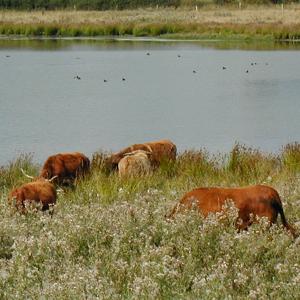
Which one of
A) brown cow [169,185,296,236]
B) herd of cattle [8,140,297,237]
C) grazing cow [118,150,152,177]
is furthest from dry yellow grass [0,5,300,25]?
brown cow [169,185,296,236]

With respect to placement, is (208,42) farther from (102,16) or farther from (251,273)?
(251,273)

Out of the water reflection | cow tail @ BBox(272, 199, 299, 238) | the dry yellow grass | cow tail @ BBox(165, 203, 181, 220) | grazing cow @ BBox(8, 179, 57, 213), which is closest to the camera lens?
cow tail @ BBox(272, 199, 299, 238)

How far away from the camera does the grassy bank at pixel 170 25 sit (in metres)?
52.4

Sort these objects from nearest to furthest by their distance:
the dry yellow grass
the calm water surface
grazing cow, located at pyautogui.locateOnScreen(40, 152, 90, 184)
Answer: grazing cow, located at pyautogui.locateOnScreen(40, 152, 90, 184) < the calm water surface < the dry yellow grass

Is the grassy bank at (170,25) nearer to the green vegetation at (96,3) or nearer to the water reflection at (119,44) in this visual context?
the water reflection at (119,44)

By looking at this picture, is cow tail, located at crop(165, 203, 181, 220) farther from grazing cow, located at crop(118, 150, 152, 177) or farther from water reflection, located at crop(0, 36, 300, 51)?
water reflection, located at crop(0, 36, 300, 51)

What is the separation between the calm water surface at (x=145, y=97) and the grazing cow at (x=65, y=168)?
3.91m

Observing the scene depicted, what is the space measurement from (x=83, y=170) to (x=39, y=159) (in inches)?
157

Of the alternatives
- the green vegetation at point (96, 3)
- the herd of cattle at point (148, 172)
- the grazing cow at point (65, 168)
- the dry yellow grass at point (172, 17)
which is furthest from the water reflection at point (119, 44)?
Result: the grazing cow at point (65, 168)

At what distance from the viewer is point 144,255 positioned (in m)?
6.16

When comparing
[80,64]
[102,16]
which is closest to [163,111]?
[80,64]

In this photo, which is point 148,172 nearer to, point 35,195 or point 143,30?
point 35,195

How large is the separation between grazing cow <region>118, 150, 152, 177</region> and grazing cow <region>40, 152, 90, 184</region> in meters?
0.53

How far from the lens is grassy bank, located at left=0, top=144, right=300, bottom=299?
560cm
